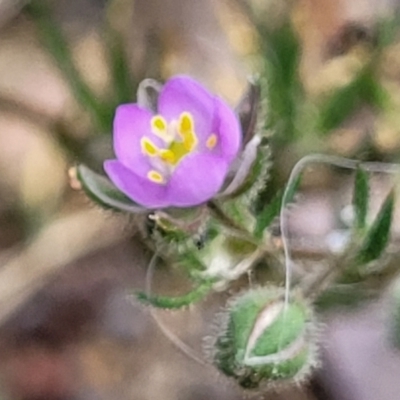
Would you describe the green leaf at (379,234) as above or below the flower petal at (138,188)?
below

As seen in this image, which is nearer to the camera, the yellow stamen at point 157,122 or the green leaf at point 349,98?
the yellow stamen at point 157,122

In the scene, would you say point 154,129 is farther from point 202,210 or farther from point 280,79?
point 280,79

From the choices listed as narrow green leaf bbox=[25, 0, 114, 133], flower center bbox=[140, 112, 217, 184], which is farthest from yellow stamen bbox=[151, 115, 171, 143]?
narrow green leaf bbox=[25, 0, 114, 133]

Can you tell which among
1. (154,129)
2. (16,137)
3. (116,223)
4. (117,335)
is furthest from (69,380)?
(154,129)

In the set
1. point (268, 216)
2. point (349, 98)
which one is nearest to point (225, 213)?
point (268, 216)

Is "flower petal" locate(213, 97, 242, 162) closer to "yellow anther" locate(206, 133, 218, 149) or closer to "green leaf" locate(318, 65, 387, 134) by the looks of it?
"yellow anther" locate(206, 133, 218, 149)

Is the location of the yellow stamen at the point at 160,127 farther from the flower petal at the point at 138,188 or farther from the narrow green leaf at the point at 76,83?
the narrow green leaf at the point at 76,83

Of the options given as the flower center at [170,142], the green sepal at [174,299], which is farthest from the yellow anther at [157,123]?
the green sepal at [174,299]
